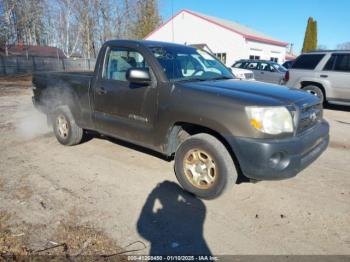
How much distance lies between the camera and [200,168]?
3697mm

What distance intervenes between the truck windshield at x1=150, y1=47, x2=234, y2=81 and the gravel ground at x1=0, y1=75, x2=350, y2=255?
4.69ft

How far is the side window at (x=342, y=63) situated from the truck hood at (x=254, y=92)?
6.44m

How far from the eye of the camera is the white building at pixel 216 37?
26.0 metres

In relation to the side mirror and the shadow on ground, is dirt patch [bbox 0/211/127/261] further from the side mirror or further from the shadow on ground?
the side mirror

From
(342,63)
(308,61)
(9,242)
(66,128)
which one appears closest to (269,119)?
(9,242)

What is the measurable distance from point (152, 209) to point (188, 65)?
6.96 feet

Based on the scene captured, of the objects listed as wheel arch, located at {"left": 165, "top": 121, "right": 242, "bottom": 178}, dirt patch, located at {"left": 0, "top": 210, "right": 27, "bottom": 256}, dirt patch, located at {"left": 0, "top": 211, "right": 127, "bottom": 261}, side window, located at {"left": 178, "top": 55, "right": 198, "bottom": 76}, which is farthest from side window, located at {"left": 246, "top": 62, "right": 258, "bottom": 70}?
dirt patch, located at {"left": 0, "top": 210, "right": 27, "bottom": 256}

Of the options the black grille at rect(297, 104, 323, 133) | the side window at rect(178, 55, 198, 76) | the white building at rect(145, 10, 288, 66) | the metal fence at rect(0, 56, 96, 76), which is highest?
the white building at rect(145, 10, 288, 66)

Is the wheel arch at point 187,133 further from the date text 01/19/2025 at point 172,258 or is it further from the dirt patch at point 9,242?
the dirt patch at point 9,242

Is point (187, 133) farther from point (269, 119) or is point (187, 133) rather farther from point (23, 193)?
point (23, 193)

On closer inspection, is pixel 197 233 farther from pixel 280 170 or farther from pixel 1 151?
pixel 1 151

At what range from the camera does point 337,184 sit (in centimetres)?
411

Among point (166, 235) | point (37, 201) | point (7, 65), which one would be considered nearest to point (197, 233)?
point (166, 235)

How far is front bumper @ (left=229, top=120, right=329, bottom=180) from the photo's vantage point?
3154 millimetres
